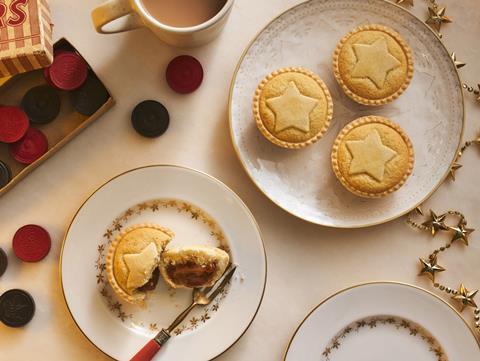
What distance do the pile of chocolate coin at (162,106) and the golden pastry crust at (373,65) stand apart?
0.32 m

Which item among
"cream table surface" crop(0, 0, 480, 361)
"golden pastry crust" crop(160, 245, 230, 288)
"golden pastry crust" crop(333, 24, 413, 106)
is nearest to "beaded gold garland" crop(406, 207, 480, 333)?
"cream table surface" crop(0, 0, 480, 361)

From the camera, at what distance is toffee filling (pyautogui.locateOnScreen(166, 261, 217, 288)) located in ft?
4.16

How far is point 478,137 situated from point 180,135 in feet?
2.28

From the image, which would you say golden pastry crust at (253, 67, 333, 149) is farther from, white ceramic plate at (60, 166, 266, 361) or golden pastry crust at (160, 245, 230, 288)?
golden pastry crust at (160, 245, 230, 288)

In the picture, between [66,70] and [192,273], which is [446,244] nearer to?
[192,273]

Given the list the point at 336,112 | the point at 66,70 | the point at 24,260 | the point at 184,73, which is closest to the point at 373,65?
the point at 336,112

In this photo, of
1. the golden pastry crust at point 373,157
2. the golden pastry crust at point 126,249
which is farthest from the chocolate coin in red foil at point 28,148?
the golden pastry crust at point 373,157

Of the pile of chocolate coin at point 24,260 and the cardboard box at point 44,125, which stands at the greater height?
the cardboard box at point 44,125

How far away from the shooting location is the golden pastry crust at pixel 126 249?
1273mm

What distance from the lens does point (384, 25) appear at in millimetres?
1332

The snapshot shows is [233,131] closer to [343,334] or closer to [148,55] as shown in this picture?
[148,55]

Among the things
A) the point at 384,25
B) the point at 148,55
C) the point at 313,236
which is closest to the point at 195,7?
the point at 148,55

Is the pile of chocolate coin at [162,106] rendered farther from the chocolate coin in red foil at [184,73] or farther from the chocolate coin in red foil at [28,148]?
the chocolate coin in red foil at [28,148]

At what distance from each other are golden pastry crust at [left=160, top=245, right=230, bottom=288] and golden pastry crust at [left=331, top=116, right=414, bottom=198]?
31 centimetres
